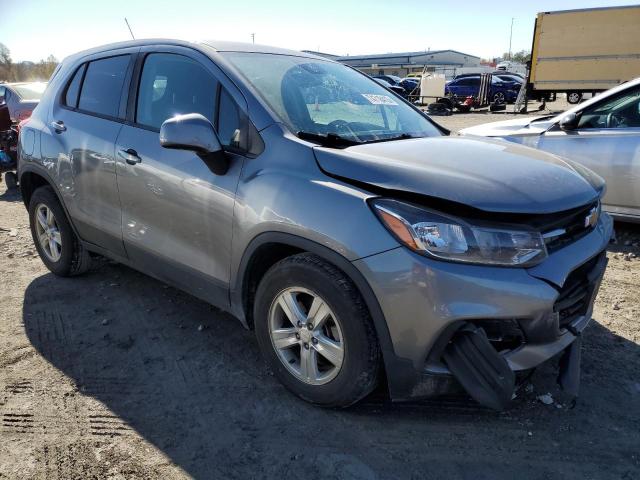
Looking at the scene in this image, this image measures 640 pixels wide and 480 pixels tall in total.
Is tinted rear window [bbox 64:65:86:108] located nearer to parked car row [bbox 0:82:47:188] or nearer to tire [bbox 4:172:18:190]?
parked car row [bbox 0:82:47:188]

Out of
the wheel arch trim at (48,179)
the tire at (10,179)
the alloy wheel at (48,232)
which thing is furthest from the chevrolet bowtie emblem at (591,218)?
the tire at (10,179)

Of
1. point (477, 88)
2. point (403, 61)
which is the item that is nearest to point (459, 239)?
point (477, 88)

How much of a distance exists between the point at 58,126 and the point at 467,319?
335 centimetres

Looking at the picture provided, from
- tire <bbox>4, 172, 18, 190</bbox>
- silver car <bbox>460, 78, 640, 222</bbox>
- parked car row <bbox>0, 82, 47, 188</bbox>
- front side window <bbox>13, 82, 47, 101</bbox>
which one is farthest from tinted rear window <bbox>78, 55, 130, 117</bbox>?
front side window <bbox>13, 82, 47, 101</bbox>

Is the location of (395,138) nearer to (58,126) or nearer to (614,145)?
(58,126)

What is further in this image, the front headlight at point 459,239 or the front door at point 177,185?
Result: the front door at point 177,185

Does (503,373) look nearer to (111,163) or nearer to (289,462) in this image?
(289,462)

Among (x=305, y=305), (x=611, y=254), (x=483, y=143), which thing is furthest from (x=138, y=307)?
(x=611, y=254)

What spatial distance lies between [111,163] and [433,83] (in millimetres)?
22906

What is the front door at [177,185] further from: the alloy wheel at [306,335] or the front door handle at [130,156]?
the alloy wheel at [306,335]

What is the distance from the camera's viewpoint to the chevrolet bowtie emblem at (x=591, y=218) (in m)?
2.54

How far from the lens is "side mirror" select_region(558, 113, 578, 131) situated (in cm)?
504

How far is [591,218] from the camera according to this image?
2.60m

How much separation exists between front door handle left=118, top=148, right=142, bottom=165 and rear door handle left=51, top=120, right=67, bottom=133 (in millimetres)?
891
